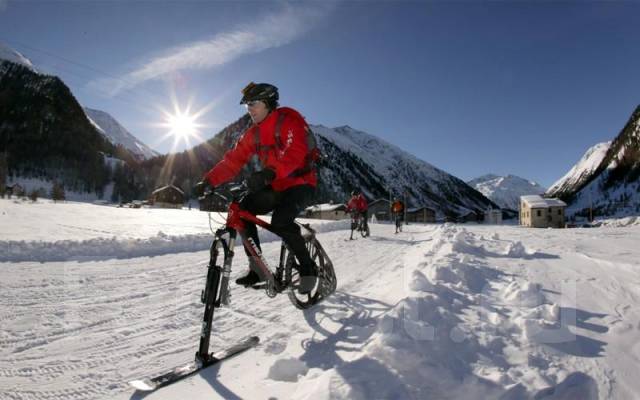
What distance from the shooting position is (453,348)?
245 cm

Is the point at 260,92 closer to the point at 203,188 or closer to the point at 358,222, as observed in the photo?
the point at 203,188

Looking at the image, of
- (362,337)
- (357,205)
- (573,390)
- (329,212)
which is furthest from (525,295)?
(329,212)

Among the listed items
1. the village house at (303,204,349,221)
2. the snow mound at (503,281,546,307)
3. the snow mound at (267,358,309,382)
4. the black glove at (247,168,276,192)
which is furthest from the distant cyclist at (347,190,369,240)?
the village house at (303,204,349,221)

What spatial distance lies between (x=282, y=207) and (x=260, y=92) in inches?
52.2

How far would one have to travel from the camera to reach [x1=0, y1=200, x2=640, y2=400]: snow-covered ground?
2.08m

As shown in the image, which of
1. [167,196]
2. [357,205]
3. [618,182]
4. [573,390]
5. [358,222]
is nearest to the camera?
[573,390]

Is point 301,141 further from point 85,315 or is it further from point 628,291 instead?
point 628,291

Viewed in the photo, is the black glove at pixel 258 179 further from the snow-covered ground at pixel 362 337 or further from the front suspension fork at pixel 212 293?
the snow-covered ground at pixel 362 337

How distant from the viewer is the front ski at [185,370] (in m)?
2.33

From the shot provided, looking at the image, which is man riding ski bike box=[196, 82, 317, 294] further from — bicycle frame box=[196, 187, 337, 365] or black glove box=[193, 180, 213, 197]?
bicycle frame box=[196, 187, 337, 365]

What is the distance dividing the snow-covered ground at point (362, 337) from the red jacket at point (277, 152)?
1627 millimetres

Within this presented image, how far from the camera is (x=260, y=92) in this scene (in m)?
3.71

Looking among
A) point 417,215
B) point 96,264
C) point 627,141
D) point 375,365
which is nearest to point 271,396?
point 375,365

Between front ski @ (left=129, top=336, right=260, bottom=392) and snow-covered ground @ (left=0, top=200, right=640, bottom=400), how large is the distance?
66 mm
